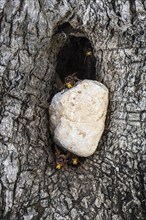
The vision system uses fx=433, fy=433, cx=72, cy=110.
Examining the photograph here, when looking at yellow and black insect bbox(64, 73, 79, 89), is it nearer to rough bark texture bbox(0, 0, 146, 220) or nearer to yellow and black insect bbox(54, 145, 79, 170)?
rough bark texture bbox(0, 0, 146, 220)

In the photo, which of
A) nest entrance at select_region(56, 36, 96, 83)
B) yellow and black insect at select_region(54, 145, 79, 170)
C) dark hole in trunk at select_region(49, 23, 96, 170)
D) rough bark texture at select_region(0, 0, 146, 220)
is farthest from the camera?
nest entrance at select_region(56, 36, 96, 83)

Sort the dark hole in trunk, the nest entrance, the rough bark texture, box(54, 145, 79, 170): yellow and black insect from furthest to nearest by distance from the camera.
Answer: the nest entrance < the dark hole in trunk < box(54, 145, 79, 170): yellow and black insect < the rough bark texture

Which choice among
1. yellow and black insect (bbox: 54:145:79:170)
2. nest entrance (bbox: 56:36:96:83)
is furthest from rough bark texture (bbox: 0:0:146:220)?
nest entrance (bbox: 56:36:96:83)

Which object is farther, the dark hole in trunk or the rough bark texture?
the dark hole in trunk

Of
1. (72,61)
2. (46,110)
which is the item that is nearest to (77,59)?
(72,61)

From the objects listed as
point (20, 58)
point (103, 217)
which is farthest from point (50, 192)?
point (20, 58)

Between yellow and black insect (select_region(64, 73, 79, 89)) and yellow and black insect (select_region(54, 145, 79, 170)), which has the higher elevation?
yellow and black insect (select_region(64, 73, 79, 89))

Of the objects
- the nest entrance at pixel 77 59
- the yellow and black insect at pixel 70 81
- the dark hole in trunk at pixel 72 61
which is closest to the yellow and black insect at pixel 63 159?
the dark hole in trunk at pixel 72 61

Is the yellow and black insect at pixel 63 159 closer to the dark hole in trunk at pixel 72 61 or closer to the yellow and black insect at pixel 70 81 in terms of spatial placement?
the dark hole in trunk at pixel 72 61
